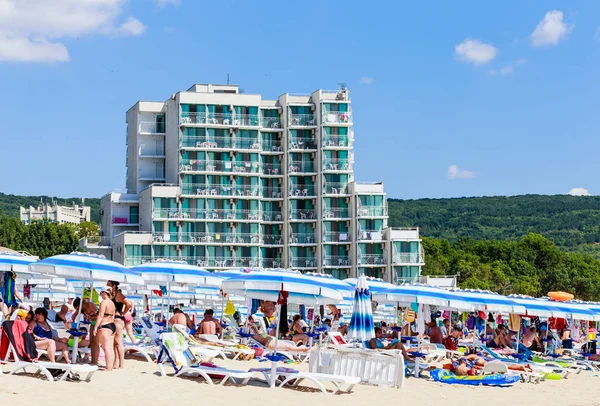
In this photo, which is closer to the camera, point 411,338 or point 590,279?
point 411,338

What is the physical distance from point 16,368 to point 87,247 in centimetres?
6851

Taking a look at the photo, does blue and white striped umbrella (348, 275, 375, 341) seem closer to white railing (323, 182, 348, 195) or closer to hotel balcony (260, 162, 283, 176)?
white railing (323, 182, 348, 195)

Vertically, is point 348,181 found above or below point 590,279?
above

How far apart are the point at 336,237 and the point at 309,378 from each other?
211 feet

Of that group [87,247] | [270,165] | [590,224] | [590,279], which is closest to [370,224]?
[270,165]

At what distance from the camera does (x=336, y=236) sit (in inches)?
3174

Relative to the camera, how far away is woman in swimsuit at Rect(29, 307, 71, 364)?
16.6 metres

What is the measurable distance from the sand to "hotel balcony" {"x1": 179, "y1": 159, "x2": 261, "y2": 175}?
192ft

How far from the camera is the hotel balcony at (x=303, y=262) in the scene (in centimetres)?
8044

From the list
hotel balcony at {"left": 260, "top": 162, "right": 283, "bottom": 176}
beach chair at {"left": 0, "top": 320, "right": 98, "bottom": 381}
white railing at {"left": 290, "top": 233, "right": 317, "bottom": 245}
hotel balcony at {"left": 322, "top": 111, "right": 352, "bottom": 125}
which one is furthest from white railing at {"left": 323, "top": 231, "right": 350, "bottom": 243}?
beach chair at {"left": 0, "top": 320, "right": 98, "bottom": 381}

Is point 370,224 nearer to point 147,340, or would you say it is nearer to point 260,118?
point 260,118

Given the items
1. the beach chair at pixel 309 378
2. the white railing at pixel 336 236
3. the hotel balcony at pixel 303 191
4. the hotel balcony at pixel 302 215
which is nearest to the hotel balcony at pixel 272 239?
the hotel balcony at pixel 302 215

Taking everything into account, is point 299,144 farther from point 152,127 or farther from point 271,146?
point 152,127

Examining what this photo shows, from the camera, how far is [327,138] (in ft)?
263
